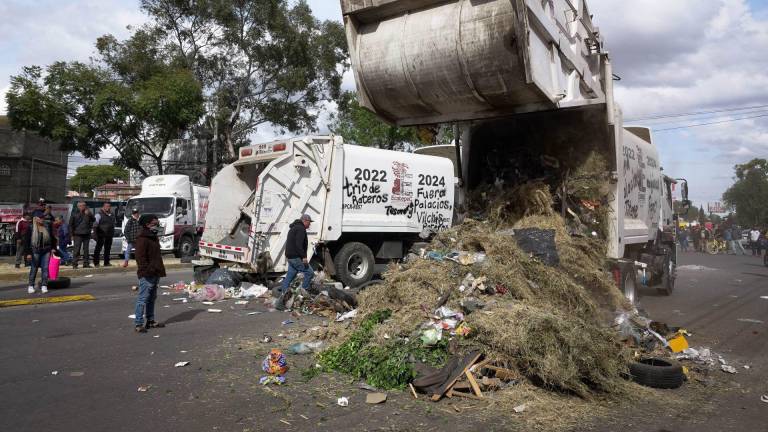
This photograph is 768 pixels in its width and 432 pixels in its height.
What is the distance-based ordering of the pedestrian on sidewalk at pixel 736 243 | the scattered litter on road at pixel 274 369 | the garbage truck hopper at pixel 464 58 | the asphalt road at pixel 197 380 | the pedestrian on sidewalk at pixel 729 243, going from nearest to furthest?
the asphalt road at pixel 197 380, the scattered litter on road at pixel 274 369, the garbage truck hopper at pixel 464 58, the pedestrian on sidewalk at pixel 736 243, the pedestrian on sidewalk at pixel 729 243

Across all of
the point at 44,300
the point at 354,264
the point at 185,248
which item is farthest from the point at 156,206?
the point at 354,264

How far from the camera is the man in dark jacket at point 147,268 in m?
6.57

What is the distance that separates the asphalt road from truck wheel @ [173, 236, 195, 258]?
31.4 ft

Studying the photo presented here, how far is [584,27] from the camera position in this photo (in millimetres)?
7445

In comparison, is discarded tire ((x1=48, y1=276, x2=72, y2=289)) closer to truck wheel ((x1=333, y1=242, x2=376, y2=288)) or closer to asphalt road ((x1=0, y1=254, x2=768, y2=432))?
asphalt road ((x1=0, y1=254, x2=768, y2=432))

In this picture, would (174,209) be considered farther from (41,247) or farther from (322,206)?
(322,206)

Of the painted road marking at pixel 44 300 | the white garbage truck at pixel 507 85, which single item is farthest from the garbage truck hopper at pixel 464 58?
the painted road marking at pixel 44 300

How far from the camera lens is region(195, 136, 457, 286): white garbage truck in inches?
361

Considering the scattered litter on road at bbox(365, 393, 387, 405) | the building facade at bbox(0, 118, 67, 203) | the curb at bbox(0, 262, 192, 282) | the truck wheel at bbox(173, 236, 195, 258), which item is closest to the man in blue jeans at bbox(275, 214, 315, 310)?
the scattered litter on road at bbox(365, 393, 387, 405)

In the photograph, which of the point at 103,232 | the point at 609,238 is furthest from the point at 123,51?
the point at 609,238

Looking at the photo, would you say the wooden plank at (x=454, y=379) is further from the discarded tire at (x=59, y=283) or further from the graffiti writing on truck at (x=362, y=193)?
the discarded tire at (x=59, y=283)

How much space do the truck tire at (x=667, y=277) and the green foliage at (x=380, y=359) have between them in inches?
305

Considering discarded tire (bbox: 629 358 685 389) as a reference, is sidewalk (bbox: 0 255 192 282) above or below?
above

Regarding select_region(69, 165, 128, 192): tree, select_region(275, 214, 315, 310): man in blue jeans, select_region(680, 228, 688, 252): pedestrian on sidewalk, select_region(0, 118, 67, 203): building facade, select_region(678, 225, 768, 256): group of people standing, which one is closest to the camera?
select_region(275, 214, 315, 310): man in blue jeans
